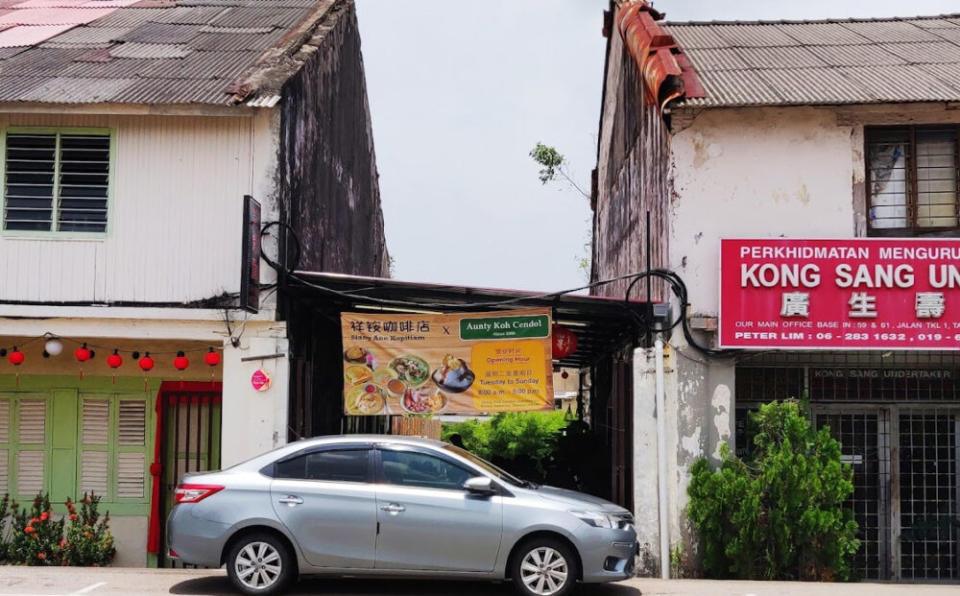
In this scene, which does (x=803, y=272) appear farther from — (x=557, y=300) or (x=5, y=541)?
(x=5, y=541)

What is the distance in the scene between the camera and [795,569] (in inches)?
455

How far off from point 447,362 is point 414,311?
89cm

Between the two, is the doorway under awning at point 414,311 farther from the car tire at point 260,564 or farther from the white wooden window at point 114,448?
the car tire at point 260,564

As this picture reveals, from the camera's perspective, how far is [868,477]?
12594mm

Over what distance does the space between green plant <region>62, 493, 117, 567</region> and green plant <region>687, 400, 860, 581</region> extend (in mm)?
7358

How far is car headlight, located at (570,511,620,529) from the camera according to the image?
9547 millimetres

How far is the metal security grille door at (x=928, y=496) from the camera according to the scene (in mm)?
12445

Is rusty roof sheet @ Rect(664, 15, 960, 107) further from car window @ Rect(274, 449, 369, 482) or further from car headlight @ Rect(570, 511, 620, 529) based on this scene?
car window @ Rect(274, 449, 369, 482)

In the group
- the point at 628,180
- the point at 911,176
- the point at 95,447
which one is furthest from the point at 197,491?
the point at 628,180

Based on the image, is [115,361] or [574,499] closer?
[574,499]

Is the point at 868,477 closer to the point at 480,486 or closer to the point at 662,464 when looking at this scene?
the point at 662,464

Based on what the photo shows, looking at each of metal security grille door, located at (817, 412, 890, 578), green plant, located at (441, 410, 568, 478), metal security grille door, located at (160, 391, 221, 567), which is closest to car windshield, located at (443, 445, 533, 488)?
metal security grille door, located at (817, 412, 890, 578)

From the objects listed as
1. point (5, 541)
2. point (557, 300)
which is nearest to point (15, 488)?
point (5, 541)

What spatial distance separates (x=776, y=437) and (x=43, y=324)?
343 inches
